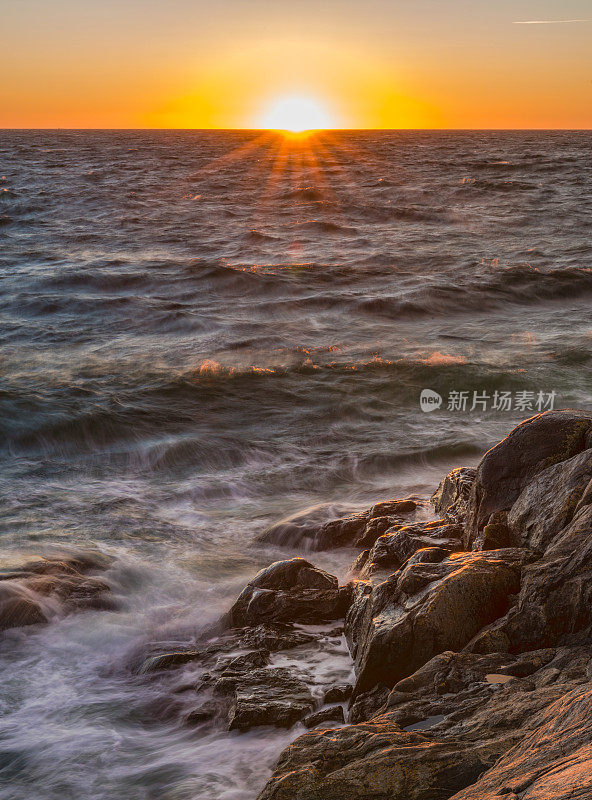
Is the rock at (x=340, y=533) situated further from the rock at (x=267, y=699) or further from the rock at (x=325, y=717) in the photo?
the rock at (x=325, y=717)

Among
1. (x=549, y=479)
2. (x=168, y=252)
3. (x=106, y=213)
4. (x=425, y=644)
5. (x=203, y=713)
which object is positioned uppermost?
(x=106, y=213)

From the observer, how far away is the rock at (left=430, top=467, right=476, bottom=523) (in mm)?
5938

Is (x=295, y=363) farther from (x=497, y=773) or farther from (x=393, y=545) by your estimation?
(x=497, y=773)

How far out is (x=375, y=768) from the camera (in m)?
3.02

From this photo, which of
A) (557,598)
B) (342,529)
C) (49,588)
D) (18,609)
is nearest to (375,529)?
(342,529)

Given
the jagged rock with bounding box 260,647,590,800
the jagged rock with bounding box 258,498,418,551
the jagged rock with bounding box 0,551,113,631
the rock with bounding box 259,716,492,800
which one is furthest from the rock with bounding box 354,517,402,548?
the rock with bounding box 259,716,492,800

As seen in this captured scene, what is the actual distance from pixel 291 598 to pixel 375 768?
102 inches

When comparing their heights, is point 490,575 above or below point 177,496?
above

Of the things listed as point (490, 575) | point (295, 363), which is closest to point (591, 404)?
point (295, 363)

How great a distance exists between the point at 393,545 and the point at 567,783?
11.4ft

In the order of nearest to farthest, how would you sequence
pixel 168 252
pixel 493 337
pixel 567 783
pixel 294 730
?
pixel 567 783 → pixel 294 730 → pixel 493 337 → pixel 168 252

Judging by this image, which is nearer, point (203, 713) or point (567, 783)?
point (567, 783)

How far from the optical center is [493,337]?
49.2ft

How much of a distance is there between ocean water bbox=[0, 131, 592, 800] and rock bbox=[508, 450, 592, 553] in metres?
1.64
